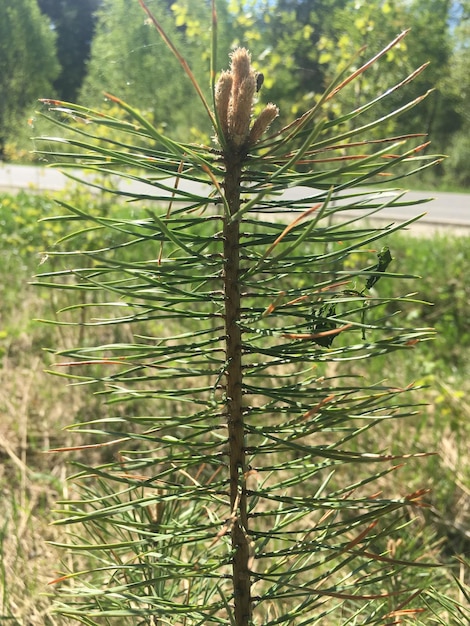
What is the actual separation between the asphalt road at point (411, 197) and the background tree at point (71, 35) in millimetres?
443

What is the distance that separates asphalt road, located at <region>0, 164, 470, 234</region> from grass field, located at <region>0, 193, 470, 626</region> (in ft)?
1.63

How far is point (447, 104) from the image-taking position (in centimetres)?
572

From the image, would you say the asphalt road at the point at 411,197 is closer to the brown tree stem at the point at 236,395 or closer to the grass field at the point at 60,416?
the grass field at the point at 60,416

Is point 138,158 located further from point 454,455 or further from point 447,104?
point 447,104

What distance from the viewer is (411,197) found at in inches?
186

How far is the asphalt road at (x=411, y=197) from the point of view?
3.72 meters

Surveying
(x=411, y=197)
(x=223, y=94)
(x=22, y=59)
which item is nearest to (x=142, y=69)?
(x=22, y=59)

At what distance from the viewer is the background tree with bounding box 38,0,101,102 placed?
253 centimetres

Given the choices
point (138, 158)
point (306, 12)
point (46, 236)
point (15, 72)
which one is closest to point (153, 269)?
point (138, 158)

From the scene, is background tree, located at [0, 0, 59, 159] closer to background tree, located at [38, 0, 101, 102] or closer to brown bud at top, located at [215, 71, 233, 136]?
background tree, located at [38, 0, 101, 102]

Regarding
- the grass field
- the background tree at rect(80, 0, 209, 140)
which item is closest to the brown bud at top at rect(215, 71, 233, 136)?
the grass field

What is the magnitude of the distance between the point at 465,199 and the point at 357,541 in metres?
7.43

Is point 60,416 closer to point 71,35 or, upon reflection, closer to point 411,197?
point 71,35

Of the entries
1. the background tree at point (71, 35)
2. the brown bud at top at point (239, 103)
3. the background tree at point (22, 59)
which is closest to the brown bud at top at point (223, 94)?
the brown bud at top at point (239, 103)
